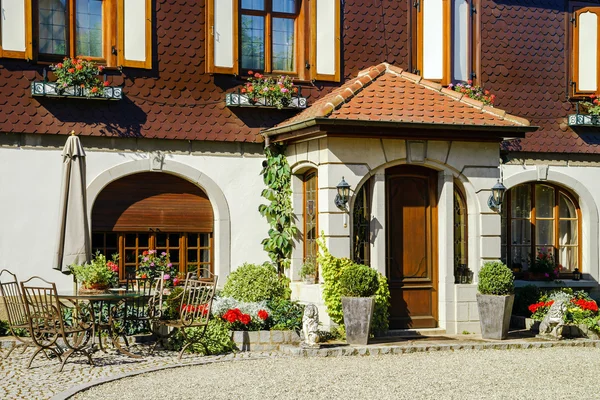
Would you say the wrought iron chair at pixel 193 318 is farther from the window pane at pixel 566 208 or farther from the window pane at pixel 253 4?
the window pane at pixel 566 208

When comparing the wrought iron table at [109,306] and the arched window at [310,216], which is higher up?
the arched window at [310,216]

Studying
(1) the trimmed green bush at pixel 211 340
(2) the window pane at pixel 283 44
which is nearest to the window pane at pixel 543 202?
(2) the window pane at pixel 283 44

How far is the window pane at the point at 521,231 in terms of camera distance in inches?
683

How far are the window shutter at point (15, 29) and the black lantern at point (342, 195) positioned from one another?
16.5 feet

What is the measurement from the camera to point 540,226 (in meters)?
17.6

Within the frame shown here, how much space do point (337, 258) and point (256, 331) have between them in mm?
1633

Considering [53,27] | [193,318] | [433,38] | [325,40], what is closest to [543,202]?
[433,38]

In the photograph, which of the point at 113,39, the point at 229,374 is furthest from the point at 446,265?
the point at 113,39

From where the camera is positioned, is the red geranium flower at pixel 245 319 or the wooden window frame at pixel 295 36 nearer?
the red geranium flower at pixel 245 319

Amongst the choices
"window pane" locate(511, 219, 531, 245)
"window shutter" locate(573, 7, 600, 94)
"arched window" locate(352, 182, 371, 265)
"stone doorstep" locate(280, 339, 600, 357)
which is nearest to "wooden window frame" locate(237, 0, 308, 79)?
"arched window" locate(352, 182, 371, 265)

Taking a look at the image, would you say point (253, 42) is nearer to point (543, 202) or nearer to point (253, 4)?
point (253, 4)

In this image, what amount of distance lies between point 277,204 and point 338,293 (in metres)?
2.47

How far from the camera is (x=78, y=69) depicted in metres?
14.0

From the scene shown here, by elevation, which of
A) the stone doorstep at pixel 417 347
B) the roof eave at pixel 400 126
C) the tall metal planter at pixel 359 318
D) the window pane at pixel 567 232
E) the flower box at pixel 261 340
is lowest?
the stone doorstep at pixel 417 347
